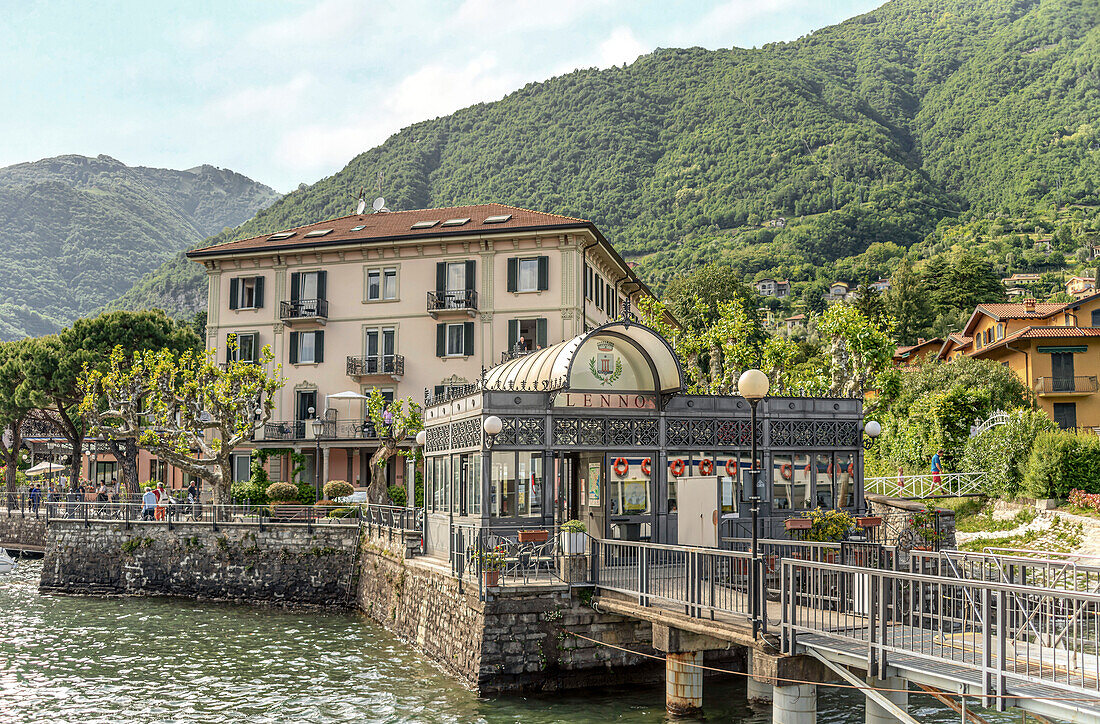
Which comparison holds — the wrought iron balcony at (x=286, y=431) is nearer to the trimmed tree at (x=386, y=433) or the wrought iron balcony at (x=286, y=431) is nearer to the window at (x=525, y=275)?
the trimmed tree at (x=386, y=433)

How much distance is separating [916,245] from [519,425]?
108927 millimetres

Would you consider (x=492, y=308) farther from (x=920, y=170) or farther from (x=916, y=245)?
(x=920, y=170)

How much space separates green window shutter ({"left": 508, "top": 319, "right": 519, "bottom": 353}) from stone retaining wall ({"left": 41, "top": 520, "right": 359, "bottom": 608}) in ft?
44.4

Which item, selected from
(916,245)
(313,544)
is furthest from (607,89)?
(313,544)

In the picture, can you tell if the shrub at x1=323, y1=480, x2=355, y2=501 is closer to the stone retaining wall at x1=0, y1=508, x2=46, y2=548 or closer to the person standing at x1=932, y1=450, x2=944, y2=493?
the stone retaining wall at x1=0, y1=508, x2=46, y2=548

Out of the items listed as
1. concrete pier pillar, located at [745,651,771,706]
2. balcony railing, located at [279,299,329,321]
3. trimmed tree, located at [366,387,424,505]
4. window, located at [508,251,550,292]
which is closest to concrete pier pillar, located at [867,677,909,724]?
concrete pier pillar, located at [745,651,771,706]

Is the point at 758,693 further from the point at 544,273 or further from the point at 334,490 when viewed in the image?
the point at 544,273

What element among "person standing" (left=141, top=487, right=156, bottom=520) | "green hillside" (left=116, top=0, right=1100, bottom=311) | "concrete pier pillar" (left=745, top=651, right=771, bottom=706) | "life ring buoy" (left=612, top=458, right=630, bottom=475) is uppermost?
"green hillside" (left=116, top=0, right=1100, bottom=311)

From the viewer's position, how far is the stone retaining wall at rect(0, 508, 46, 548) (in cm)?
4441

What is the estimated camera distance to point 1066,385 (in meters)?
49.6

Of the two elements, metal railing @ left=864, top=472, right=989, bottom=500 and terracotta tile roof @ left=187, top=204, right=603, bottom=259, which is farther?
terracotta tile roof @ left=187, top=204, right=603, bottom=259

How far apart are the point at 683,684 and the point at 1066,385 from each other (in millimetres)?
42047

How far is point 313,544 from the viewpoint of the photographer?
32.4m

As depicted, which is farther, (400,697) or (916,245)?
(916,245)
